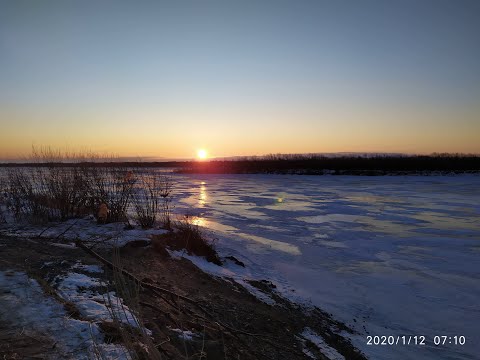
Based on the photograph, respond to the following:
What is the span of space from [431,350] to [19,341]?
14.9ft

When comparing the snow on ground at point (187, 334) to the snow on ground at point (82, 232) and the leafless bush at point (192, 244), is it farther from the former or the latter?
the snow on ground at point (82, 232)

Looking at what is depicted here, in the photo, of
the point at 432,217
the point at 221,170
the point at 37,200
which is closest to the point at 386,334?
Result: the point at 432,217

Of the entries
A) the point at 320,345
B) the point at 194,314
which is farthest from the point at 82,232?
the point at 320,345

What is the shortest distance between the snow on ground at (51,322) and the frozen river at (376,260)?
319 centimetres

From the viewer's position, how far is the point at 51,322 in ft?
10.1

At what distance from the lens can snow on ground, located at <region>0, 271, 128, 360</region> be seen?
104 inches

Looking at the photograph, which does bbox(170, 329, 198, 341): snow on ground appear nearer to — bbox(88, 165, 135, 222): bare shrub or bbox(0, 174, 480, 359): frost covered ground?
bbox(0, 174, 480, 359): frost covered ground

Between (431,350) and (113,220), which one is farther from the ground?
(113,220)

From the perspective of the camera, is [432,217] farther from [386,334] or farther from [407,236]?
[386,334]

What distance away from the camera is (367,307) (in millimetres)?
5398
